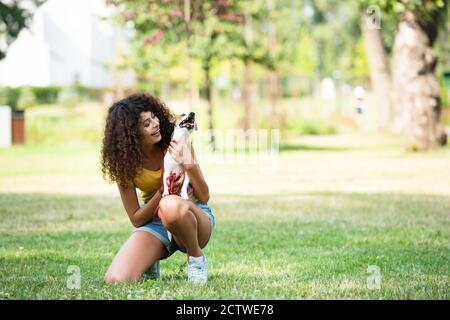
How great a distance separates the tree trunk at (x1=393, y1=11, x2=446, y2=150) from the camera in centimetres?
2356

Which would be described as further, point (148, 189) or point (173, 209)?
point (148, 189)

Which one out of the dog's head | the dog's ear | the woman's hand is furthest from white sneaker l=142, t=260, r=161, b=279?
the dog's head

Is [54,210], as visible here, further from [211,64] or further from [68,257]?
[211,64]

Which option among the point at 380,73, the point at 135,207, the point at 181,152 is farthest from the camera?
the point at 380,73

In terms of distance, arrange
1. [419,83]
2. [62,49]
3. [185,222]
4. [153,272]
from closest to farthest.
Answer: [185,222], [153,272], [419,83], [62,49]

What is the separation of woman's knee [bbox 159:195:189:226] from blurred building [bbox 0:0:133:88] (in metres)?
31.3

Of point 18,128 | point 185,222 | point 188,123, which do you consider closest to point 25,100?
point 18,128

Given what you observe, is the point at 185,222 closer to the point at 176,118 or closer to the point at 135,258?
the point at 135,258

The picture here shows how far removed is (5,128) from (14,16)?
10430mm

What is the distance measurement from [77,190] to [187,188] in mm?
9418

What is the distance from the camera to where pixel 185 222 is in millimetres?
6199

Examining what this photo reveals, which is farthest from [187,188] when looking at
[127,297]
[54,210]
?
[54,210]

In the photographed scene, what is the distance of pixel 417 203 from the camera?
12.5 meters
